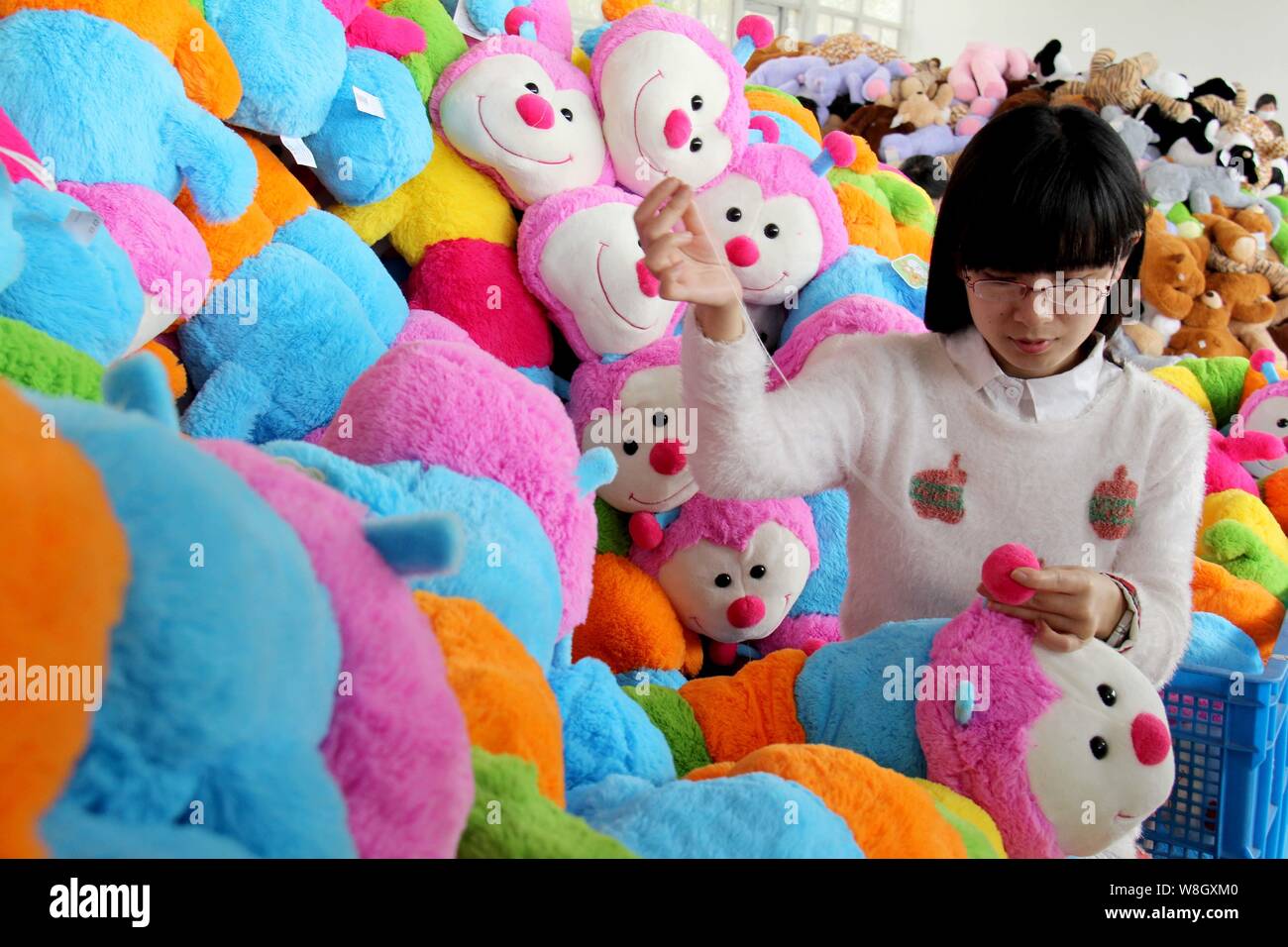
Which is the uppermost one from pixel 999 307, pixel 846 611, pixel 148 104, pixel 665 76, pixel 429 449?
pixel 665 76

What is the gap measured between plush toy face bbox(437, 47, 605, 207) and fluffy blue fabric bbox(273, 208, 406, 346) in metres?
0.19

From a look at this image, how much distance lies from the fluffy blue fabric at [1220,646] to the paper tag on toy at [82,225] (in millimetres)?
1048

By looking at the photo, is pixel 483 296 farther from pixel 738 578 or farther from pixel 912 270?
pixel 912 270

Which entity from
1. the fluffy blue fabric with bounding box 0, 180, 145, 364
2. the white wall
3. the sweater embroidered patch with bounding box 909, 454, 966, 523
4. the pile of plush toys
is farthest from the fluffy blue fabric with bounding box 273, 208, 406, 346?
the white wall

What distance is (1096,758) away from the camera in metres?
0.70

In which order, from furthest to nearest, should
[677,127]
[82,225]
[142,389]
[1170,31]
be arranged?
[1170,31] → [677,127] → [82,225] → [142,389]

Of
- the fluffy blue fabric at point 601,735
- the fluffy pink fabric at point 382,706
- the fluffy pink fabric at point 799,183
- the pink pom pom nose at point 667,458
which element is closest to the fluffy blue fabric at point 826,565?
the pink pom pom nose at point 667,458

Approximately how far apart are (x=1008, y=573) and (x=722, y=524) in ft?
1.87

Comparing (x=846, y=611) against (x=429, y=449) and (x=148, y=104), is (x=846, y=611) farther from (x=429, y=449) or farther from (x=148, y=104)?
(x=148, y=104)

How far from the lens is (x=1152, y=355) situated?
240 centimetres

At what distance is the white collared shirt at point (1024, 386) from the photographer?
90 cm

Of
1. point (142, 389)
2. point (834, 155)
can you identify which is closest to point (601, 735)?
point (142, 389)

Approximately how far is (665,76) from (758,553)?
57 cm
